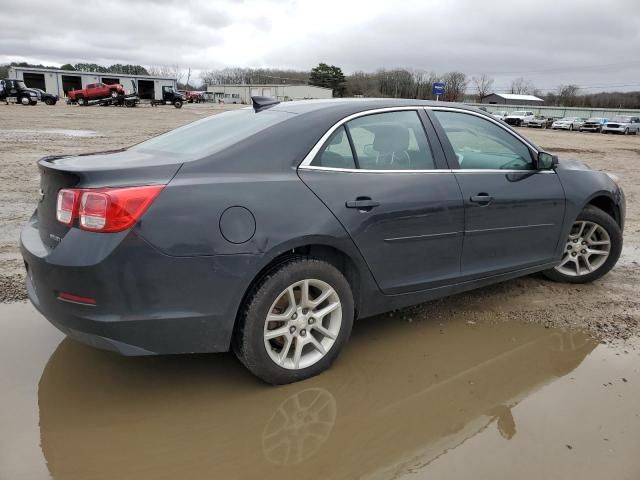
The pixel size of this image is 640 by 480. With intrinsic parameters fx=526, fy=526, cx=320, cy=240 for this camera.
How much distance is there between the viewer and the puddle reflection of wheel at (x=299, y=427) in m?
2.48

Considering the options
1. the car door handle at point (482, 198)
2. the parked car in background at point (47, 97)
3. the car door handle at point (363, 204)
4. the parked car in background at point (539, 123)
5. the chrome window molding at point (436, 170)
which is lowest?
the parked car in background at point (539, 123)

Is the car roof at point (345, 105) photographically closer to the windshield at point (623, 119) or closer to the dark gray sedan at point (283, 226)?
the dark gray sedan at point (283, 226)

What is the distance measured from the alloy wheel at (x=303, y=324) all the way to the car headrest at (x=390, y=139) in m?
1.01

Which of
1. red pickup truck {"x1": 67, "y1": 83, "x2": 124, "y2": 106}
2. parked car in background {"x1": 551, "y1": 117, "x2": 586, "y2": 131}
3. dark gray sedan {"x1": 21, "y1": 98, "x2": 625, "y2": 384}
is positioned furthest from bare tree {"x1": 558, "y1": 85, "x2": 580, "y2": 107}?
dark gray sedan {"x1": 21, "y1": 98, "x2": 625, "y2": 384}

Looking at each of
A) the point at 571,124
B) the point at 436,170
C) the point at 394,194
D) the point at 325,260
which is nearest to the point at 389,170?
the point at 394,194

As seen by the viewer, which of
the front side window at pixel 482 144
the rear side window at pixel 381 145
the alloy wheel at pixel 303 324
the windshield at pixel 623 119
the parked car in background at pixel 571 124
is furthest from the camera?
the parked car in background at pixel 571 124

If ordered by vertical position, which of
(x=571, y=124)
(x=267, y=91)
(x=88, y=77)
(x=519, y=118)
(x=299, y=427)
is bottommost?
(x=571, y=124)

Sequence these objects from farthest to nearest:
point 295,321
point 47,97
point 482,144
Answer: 1. point 47,97
2. point 482,144
3. point 295,321

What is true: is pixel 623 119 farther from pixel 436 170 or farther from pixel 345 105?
pixel 345 105

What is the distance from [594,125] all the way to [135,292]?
4548 cm

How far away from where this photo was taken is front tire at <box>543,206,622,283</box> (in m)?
4.54

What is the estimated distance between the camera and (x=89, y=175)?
2553mm

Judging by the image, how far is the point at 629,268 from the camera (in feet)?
17.2

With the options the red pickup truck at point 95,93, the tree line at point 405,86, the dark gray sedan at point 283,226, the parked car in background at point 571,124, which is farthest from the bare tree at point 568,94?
the dark gray sedan at point 283,226
